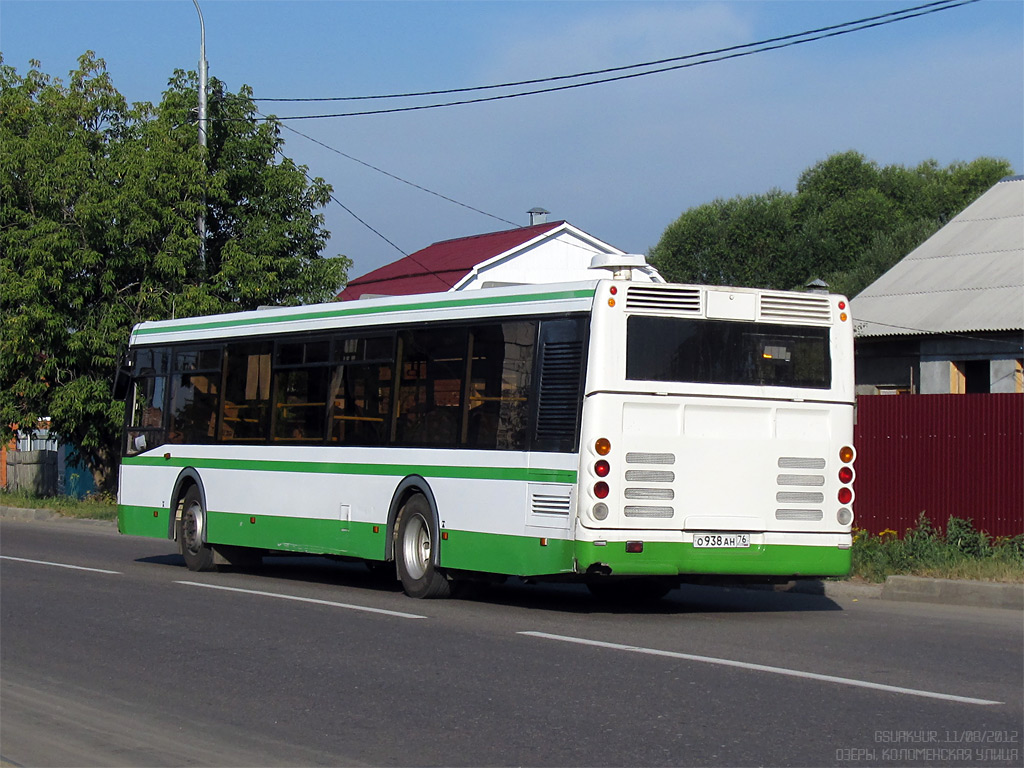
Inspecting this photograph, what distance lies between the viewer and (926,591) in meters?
13.6

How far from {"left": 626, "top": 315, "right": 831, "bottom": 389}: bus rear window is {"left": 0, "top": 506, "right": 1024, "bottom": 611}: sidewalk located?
2662 mm

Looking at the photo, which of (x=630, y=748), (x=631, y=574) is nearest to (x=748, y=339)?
(x=631, y=574)

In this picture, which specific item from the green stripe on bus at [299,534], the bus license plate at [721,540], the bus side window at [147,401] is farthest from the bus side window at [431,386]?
the bus side window at [147,401]

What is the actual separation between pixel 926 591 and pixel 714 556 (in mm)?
2989

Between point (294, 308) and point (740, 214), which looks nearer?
point (294, 308)

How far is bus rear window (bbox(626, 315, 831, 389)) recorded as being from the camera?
11711mm

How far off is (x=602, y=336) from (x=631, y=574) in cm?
200

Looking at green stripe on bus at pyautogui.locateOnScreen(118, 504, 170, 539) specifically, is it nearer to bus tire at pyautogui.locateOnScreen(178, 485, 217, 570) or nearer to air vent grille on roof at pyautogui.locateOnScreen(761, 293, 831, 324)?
bus tire at pyautogui.locateOnScreen(178, 485, 217, 570)

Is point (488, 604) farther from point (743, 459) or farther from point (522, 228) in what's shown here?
point (522, 228)

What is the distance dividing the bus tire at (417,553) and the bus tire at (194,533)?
409 centimetres

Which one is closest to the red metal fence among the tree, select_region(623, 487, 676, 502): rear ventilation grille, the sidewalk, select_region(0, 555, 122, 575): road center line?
the sidewalk

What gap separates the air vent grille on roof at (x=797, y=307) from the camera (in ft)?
40.0

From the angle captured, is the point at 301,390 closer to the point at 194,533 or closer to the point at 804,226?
the point at 194,533

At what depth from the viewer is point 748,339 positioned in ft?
39.7
